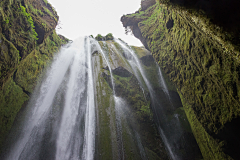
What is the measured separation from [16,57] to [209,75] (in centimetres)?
935

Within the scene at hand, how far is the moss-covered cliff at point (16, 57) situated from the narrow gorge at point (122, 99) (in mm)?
52

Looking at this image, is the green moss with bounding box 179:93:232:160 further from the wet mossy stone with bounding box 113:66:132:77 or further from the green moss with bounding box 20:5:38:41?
the green moss with bounding box 20:5:38:41

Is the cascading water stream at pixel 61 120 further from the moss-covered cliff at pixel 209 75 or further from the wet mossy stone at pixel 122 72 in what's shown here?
the moss-covered cliff at pixel 209 75

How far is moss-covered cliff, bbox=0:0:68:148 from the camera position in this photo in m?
5.33

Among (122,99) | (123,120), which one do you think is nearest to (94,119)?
(123,120)

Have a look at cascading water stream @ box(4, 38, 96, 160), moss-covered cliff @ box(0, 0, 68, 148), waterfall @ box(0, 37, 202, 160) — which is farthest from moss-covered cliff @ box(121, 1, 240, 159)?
moss-covered cliff @ box(0, 0, 68, 148)

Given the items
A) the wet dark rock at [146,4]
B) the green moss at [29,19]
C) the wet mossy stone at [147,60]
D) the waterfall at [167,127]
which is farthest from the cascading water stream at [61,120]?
the wet dark rock at [146,4]

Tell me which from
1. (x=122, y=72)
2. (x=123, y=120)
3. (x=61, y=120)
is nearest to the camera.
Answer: (x=123, y=120)

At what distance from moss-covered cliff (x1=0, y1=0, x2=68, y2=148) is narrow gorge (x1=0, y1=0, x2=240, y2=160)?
0.05 metres

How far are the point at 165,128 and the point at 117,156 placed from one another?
15.5 feet

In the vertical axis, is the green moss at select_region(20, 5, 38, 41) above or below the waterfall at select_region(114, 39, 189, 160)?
above

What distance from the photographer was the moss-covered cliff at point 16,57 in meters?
5.33

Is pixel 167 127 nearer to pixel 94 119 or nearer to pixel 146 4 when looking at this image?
pixel 94 119

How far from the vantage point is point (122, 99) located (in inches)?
321
